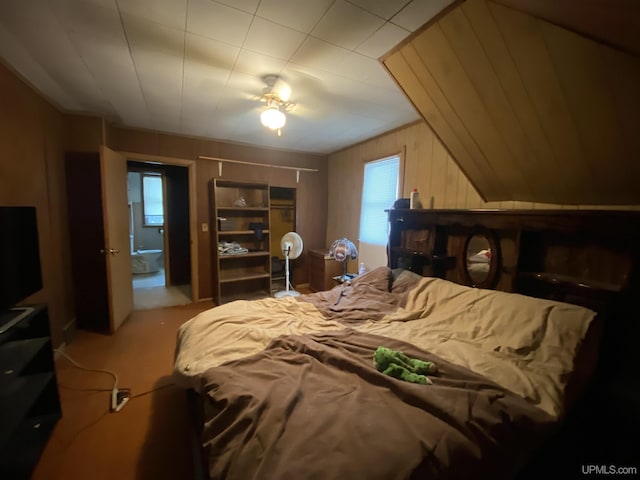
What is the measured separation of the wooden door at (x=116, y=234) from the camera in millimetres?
2635

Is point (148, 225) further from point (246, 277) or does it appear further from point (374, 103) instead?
point (374, 103)

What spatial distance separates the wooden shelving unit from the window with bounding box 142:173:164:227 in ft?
10.4

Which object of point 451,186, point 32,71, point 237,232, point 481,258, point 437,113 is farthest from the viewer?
point 237,232

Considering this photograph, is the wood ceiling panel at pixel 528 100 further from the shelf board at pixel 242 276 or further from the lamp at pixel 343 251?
the shelf board at pixel 242 276

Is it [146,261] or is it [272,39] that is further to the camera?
[146,261]

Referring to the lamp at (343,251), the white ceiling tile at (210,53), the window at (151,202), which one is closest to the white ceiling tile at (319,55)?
the white ceiling tile at (210,53)

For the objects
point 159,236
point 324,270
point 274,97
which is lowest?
point 324,270

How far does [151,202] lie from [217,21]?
19.3 ft

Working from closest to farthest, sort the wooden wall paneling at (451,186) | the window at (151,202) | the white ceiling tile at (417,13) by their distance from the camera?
the white ceiling tile at (417,13) → the wooden wall paneling at (451,186) → the window at (151,202)

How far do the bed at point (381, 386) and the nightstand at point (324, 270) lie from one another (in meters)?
1.97

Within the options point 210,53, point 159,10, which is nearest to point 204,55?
point 210,53

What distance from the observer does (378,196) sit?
3.37 metres

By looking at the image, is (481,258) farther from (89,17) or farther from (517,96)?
(89,17)

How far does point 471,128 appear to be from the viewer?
1.74 metres
